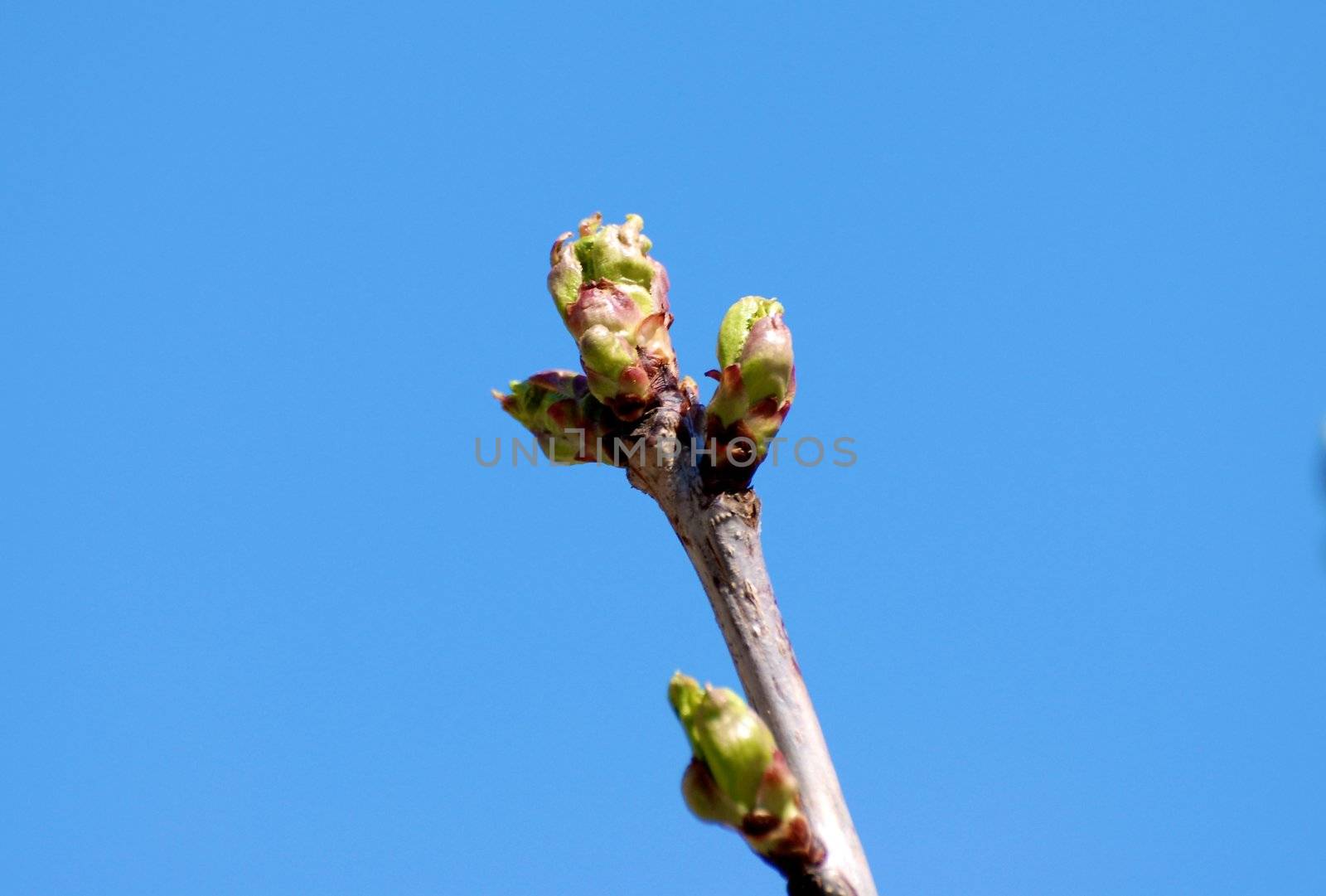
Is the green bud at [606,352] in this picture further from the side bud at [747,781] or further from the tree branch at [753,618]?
the side bud at [747,781]

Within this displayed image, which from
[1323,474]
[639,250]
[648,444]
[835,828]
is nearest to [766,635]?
[835,828]

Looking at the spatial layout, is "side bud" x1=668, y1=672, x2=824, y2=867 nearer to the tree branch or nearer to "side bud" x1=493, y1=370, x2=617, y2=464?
the tree branch

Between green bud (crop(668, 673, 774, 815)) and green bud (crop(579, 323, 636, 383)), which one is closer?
green bud (crop(668, 673, 774, 815))

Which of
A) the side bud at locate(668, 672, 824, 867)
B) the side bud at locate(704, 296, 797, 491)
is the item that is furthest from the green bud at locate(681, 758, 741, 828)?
the side bud at locate(704, 296, 797, 491)

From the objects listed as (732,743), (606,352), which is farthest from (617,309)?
(732,743)

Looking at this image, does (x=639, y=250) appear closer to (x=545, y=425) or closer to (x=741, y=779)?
(x=545, y=425)

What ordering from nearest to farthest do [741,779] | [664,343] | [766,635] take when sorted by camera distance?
[741,779] < [766,635] < [664,343]
